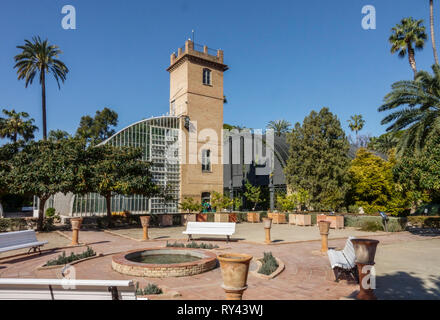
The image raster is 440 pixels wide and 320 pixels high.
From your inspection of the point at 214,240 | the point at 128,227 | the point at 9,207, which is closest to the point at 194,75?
the point at 128,227

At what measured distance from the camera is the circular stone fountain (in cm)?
737

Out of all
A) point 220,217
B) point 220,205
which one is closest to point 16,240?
point 220,217

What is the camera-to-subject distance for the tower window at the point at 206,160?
94.3 feet

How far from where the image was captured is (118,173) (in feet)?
59.6

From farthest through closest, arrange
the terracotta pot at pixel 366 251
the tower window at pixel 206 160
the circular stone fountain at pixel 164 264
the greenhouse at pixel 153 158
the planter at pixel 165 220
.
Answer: the tower window at pixel 206 160
the greenhouse at pixel 153 158
the planter at pixel 165 220
the circular stone fountain at pixel 164 264
the terracotta pot at pixel 366 251

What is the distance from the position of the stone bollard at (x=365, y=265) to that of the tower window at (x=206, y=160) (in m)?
23.2

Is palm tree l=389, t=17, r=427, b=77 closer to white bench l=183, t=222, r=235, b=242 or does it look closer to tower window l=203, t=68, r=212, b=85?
tower window l=203, t=68, r=212, b=85

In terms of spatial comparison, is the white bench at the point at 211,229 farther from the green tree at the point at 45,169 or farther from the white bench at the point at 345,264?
the green tree at the point at 45,169

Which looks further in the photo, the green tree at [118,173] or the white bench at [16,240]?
the green tree at [118,173]

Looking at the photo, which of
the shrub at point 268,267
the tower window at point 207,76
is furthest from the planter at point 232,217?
the shrub at point 268,267

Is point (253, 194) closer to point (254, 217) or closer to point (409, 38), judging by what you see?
point (254, 217)

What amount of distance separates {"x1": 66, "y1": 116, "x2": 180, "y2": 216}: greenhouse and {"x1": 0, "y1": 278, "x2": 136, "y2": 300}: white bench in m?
20.5

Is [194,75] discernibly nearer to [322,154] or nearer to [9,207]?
[322,154]
